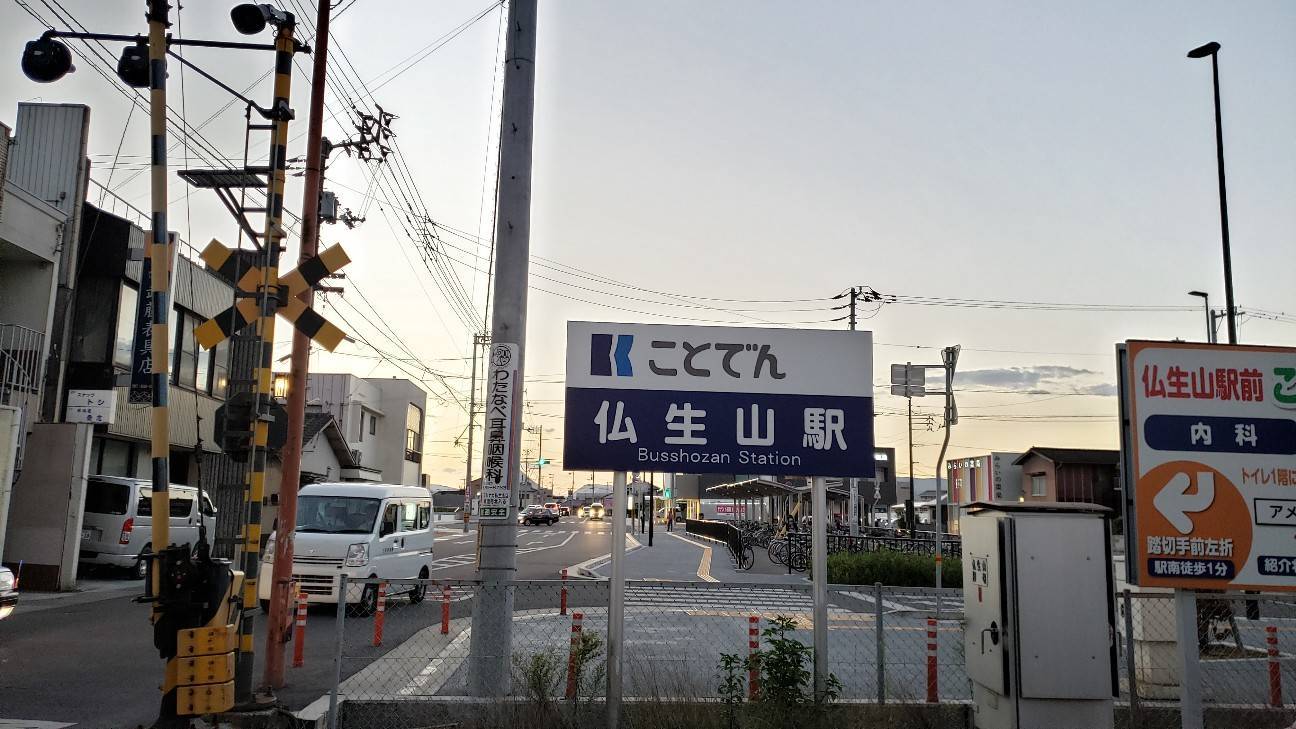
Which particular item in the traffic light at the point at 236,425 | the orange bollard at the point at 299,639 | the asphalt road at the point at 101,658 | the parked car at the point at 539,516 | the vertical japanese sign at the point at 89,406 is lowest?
the parked car at the point at 539,516

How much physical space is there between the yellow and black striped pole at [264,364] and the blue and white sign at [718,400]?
2517 millimetres

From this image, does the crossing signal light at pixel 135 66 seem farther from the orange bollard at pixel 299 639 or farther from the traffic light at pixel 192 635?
the orange bollard at pixel 299 639

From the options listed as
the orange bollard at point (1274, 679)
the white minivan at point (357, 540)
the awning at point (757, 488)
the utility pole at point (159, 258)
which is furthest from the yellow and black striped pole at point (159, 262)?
the awning at point (757, 488)

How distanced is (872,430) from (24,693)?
8.49 metres

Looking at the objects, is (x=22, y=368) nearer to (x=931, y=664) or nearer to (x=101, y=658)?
(x=101, y=658)

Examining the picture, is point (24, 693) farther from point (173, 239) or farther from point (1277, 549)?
point (173, 239)

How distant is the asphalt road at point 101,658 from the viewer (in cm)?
816

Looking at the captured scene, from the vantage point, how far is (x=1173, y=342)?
7.55m

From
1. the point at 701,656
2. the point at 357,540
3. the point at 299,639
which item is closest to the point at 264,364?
the point at 299,639

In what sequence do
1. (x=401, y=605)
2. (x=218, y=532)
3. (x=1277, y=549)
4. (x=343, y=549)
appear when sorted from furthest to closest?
(x=401, y=605) → (x=343, y=549) → (x=218, y=532) → (x=1277, y=549)

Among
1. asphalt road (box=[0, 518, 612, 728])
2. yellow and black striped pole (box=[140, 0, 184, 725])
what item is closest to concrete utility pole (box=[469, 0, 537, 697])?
asphalt road (box=[0, 518, 612, 728])

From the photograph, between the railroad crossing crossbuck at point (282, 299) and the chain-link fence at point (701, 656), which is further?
the railroad crossing crossbuck at point (282, 299)

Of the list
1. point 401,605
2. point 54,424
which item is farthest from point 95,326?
point 401,605

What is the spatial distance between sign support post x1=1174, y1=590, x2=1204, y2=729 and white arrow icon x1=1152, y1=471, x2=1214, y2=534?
613mm
